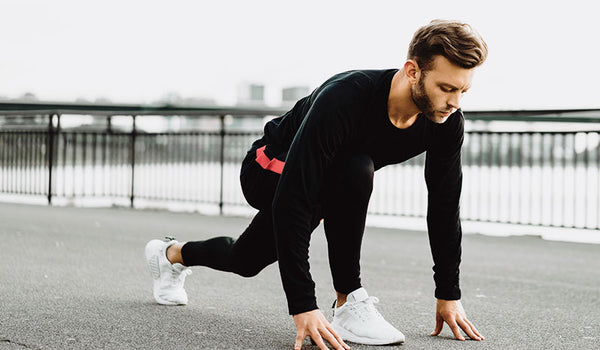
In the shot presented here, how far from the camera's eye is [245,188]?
310cm

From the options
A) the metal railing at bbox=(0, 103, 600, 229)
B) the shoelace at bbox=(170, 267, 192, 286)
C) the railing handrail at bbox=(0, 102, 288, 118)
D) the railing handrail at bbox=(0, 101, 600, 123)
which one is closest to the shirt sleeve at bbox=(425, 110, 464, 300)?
the shoelace at bbox=(170, 267, 192, 286)

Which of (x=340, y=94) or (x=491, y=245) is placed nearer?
(x=340, y=94)

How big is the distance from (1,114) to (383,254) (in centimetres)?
701

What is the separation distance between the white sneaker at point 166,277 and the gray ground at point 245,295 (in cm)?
6

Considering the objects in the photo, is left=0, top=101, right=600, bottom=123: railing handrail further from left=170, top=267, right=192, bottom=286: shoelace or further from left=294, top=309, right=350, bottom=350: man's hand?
left=294, top=309, right=350, bottom=350: man's hand

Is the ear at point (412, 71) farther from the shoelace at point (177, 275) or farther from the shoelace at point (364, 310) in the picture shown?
the shoelace at point (177, 275)

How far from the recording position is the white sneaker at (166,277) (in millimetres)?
3521

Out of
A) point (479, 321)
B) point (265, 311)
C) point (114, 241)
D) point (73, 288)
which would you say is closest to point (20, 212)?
point (114, 241)

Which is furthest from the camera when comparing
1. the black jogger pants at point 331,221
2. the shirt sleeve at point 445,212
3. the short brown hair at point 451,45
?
the shirt sleeve at point 445,212

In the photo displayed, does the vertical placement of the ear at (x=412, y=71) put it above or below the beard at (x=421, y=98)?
above

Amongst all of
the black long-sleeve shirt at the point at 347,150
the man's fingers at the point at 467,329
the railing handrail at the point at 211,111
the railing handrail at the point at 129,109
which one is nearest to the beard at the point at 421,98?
the black long-sleeve shirt at the point at 347,150

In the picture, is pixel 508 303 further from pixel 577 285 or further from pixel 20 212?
pixel 20 212

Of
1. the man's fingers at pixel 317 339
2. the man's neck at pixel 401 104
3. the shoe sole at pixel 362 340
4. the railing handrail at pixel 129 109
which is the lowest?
the shoe sole at pixel 362 340

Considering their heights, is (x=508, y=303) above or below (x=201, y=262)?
below
